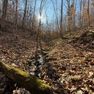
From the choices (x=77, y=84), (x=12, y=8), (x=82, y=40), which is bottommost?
(x=77, y=84)

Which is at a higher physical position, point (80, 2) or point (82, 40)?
point (80, 2)

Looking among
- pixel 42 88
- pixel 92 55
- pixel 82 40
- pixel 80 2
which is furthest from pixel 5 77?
pixel 80 2

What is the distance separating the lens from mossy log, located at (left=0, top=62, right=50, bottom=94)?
6.76 m

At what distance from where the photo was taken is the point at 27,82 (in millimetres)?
7070

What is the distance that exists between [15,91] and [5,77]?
3.18 feet

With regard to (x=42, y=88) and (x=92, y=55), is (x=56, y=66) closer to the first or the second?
(x=92, y=55)

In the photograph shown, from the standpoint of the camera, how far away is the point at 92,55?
1258 cm

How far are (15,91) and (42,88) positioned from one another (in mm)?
854

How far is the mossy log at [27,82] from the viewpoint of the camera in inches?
266

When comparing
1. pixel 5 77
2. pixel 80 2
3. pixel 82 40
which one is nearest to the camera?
pixel 5 77

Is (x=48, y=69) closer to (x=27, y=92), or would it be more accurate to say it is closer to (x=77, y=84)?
(x=77, y=84)

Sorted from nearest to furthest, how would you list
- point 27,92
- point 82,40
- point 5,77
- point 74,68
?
Answer: point 27,92, point 5,77, point 74,68, point 82,40

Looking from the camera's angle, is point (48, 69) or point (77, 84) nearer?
point (77, 84)

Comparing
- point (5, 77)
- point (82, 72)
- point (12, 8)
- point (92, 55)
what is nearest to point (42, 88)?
point (5, 77)
